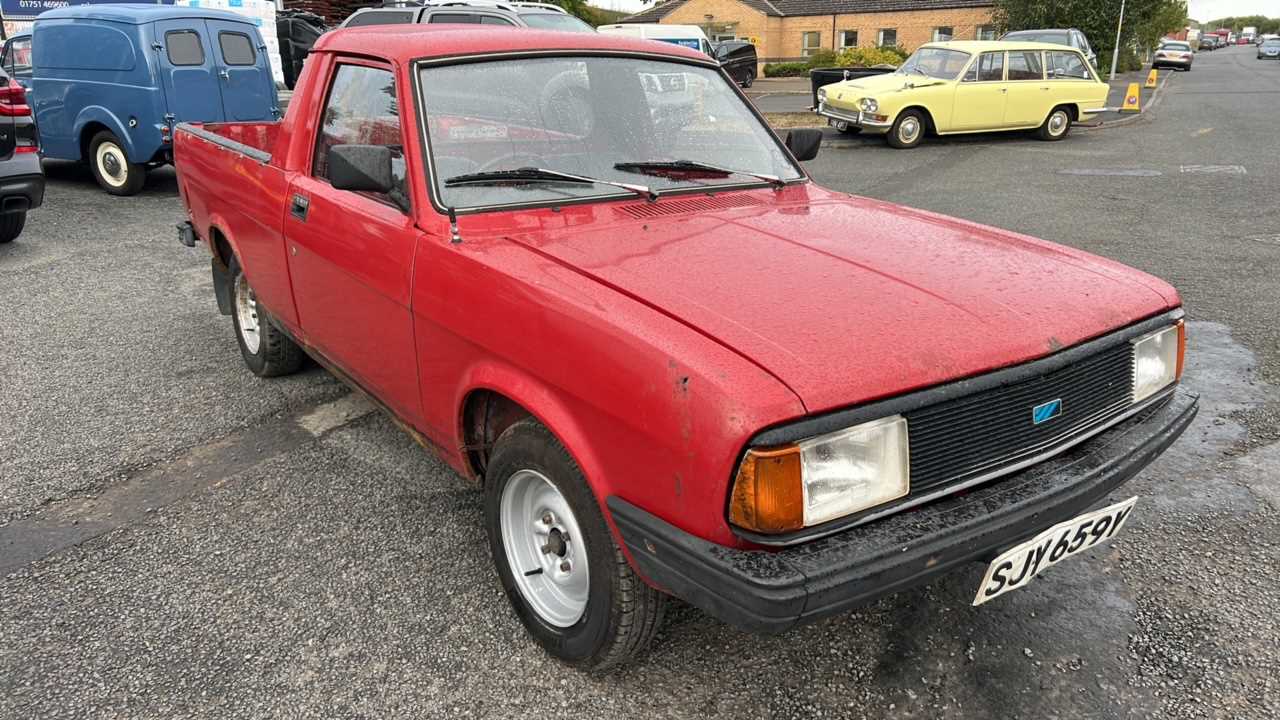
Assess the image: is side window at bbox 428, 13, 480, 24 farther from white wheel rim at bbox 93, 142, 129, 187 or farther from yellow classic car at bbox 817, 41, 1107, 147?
yellow classic car at bbox 817, 41, 1107, 147

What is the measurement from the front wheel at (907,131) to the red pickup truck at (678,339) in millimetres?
11429

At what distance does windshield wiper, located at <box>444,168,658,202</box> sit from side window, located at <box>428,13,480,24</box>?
861 cm

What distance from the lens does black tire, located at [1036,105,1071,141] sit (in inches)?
594

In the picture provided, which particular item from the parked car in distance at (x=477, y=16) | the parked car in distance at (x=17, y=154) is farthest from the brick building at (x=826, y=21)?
the parked car in distance at (x=17, y=154)

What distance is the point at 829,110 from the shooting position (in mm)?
14883

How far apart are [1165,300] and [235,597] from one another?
2.97m

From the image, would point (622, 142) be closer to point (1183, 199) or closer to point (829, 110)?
point (1183, 199)

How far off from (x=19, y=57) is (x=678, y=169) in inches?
437

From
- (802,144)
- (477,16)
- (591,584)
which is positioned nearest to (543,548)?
(591,584)

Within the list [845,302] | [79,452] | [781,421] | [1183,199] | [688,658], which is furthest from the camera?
[1183,199]

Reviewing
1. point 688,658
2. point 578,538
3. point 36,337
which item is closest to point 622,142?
point 578,538

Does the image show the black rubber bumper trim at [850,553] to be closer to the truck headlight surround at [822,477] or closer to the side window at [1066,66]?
the truck headlight surround at [822,477]

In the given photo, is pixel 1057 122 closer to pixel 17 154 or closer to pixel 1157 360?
pixel 1157 360

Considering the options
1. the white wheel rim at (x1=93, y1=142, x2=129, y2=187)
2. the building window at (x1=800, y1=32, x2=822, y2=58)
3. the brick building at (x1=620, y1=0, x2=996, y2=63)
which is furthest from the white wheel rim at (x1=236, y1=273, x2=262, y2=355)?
the building window at (x1=800, y1=32, x2=822, y2=58)
